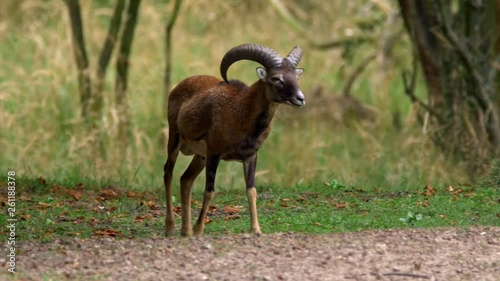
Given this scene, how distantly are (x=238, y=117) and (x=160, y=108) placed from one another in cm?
762

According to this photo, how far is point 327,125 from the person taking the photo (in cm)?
1650

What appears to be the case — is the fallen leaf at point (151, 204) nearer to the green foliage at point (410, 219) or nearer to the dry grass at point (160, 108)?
the dry grass at point (160, 108)

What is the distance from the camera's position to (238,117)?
321 inches

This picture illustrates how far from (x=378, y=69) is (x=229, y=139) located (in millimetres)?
10014

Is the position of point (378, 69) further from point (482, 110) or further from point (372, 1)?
point (482, 110)

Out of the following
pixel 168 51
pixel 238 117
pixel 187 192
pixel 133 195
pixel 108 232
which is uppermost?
pixel 168 51

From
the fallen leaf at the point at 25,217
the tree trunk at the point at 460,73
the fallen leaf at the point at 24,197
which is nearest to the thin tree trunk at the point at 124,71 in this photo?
the fallen leaf at the point at 24,197

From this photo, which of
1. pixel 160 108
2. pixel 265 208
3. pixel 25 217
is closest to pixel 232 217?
pixel 265 208

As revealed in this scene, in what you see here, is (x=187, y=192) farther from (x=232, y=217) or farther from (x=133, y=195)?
(x=133, y=195)

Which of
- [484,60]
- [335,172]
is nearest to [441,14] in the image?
[484,60]

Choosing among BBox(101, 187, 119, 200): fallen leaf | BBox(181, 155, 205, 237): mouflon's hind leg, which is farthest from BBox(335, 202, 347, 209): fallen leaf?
BBox(101, 187, 119, 200): fallen leaf

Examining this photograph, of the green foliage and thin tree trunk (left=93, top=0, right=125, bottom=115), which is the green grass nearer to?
the green foliage

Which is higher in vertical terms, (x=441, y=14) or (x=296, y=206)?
(x=441, y=14)

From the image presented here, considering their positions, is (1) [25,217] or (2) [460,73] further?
(2) [460,73]
